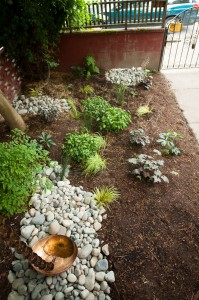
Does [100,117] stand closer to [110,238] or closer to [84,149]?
[84,149]

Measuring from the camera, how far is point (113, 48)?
225 inches

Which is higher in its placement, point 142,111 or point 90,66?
point 90,66

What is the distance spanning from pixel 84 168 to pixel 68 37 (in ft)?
11.9

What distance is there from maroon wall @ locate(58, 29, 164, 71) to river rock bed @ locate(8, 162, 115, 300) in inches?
138

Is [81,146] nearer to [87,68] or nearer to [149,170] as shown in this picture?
[149,170]

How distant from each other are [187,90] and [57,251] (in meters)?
4.70

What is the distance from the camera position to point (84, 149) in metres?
3.52

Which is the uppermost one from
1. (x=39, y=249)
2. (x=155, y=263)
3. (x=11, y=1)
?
(x=11, y=1)

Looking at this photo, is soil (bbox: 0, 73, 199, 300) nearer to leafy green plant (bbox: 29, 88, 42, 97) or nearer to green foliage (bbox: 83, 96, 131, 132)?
green foliage (bbox: 83, 96, 131, 132)

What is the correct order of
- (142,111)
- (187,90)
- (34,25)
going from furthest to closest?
(187,90), (142,111), (34,25)

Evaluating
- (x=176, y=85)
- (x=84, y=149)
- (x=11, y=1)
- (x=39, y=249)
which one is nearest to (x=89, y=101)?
(x=84, y=149)

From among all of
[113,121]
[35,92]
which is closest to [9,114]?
[35,92]

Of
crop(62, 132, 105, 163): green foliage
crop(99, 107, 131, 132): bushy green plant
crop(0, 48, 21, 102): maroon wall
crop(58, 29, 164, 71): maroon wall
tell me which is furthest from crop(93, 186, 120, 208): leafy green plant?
crop(58, 29, 164, 71): maroon wall

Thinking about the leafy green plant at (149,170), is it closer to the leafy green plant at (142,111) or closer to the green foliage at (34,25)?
the leafy green plant at (142,111)
